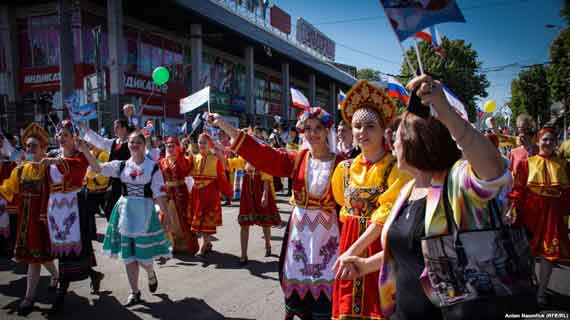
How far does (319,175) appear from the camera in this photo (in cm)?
326

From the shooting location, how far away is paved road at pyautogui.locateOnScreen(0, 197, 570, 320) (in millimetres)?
4234

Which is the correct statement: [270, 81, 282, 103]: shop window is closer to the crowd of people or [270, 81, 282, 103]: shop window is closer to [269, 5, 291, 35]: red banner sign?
[269, 5, 291, 35]: red banner sign

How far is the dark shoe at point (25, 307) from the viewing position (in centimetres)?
423

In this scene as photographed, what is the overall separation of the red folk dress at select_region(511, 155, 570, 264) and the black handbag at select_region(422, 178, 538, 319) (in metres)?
3.56

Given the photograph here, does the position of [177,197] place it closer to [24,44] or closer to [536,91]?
[24,44]

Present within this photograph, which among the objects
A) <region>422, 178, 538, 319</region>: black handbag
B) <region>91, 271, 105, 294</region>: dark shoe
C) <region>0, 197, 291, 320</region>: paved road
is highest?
<region>422, 178, 538, 319</region>: black handbag

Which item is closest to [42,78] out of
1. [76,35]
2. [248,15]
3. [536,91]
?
[76,35]

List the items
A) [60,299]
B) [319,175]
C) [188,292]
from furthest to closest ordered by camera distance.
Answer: [188,292] < [60,299] < [319,175]

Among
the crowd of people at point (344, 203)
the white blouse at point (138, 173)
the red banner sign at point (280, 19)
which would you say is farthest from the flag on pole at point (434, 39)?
the red banner sign at point (280, 19)

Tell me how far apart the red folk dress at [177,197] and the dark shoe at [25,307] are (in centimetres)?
266

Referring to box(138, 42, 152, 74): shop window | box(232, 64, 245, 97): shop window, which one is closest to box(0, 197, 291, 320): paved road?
box(138, 42, 152, 74): shop window

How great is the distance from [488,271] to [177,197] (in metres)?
6.05

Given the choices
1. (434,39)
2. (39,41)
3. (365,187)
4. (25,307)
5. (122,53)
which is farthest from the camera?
(39,41)

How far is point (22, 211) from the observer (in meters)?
4.61
